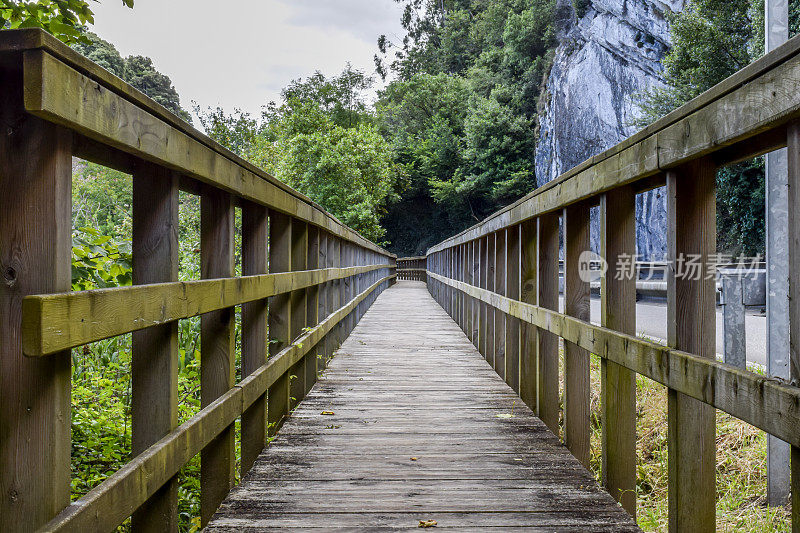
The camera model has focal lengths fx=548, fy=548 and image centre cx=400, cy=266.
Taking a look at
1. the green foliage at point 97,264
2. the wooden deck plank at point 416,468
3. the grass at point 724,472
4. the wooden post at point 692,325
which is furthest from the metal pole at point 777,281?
the green foliage at point 97,264

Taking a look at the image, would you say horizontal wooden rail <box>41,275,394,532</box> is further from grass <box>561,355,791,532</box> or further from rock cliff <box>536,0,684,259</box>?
rock cliff <box>536,0,684,259</box>

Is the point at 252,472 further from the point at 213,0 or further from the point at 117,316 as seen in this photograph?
the point at 213,0

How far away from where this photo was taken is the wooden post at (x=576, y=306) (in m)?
2.43

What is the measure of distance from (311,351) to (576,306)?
80.1 inches

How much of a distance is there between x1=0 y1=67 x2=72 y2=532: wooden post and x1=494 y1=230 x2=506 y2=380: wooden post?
323 cm

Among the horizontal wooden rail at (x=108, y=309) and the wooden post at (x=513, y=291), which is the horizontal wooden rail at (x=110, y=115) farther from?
the wooden post at (x=513, y=291)

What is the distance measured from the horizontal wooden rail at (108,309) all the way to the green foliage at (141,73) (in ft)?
110

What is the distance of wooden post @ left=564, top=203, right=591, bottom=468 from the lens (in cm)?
243

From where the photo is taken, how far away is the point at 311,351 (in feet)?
12.7

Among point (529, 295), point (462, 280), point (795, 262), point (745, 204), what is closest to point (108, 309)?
point (795, 262)

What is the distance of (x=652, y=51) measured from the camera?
21.2 metres

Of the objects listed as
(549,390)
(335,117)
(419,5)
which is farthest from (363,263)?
(419,5)

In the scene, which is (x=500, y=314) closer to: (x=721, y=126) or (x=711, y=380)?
(x=711, y=380)

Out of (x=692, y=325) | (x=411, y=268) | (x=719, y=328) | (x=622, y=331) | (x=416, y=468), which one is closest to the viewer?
(x=692, y=325)
